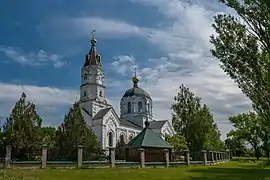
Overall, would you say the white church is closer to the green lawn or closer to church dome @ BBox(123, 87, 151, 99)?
church dome @ BBox(123, 87, 151, 99)

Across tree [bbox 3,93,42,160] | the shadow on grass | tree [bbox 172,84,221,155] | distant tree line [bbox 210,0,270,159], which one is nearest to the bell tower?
tree [bbox 172,84,221,155]

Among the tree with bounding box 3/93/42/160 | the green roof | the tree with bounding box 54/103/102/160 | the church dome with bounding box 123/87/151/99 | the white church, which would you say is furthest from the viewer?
the church dome with bounding box 123/87/151/99

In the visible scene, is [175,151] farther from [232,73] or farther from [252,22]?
[252,22]

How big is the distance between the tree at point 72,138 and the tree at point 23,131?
271 centimetres

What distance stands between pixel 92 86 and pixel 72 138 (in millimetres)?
27486

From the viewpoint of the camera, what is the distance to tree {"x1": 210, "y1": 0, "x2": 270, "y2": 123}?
17.7 metres

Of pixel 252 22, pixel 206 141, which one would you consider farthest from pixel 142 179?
pixel 206 141

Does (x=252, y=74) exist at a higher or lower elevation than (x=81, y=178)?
higher

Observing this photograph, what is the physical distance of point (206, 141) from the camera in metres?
42.8

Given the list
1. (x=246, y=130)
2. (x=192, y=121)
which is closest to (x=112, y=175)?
(x=192, y=121)

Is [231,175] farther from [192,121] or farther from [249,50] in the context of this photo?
[192,121]

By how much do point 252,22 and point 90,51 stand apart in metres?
44.1

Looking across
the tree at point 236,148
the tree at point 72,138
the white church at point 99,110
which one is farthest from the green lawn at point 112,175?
the tree at point 236,148

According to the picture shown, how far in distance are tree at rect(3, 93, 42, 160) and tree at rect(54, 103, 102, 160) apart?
2.71 meters
